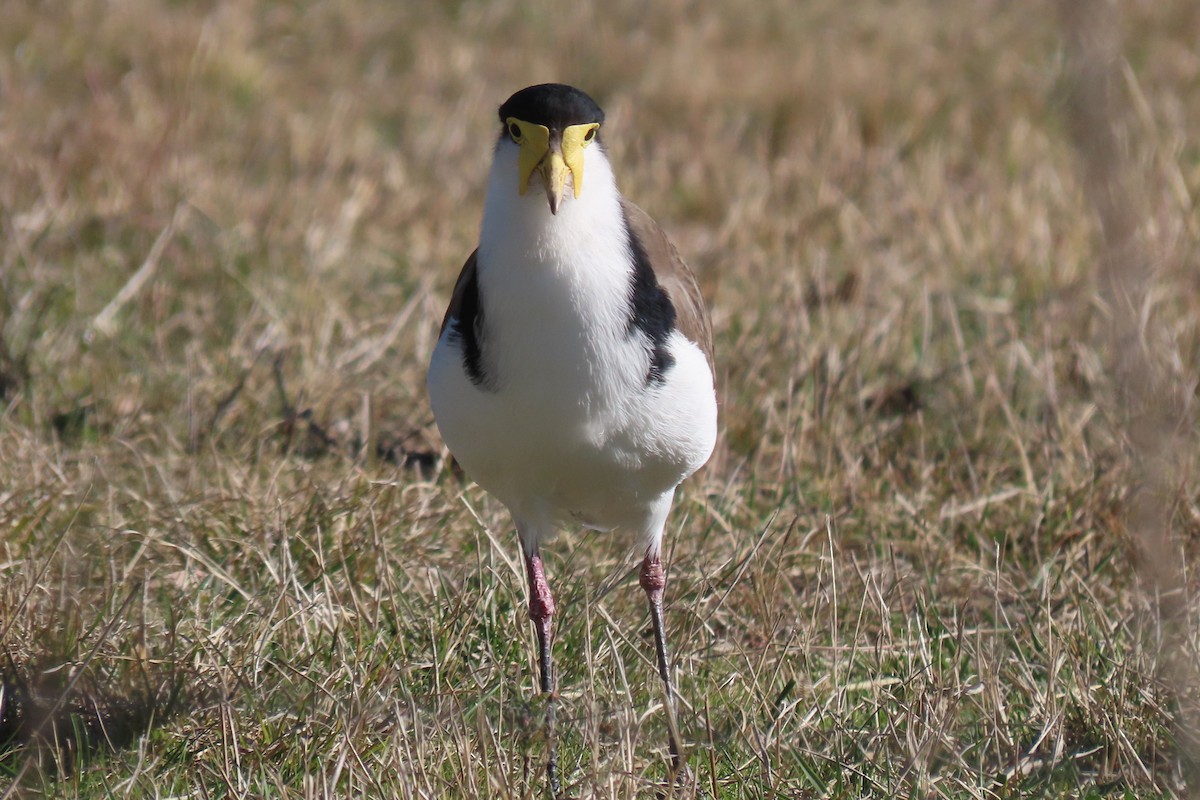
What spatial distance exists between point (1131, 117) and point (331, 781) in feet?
17.7

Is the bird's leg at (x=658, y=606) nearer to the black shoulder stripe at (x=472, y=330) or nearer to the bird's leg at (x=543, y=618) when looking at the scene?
the bird's leg at (x=543, y=618)

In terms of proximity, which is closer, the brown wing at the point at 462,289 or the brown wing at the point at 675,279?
the brown wing at the point at 462,289

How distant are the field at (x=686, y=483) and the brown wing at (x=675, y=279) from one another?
56cm

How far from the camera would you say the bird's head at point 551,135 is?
2764mm

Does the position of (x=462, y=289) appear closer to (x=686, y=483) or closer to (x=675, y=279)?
(x=675, y=279)

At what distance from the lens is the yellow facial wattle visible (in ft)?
9.02

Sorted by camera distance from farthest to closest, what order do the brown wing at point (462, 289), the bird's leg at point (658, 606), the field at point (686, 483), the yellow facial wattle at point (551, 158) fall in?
1. the bird's leg at point (658, 606)
2. the brown wing at point (462, 289)
3. the field at point (686, 483)
4. the yellow facial wattle at point (551, 158)

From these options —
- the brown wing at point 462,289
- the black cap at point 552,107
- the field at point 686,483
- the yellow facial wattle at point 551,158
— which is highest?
the black cap at point 552,107

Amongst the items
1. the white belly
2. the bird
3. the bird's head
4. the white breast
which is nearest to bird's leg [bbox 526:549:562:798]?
the bird

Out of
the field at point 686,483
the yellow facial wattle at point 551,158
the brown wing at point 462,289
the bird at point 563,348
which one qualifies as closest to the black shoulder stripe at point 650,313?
the bird at point 563,348

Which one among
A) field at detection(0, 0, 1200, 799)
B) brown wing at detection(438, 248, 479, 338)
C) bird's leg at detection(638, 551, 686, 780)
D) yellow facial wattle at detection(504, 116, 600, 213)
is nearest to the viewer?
yellow facial wattle at detection(504, 116, 600, 213)

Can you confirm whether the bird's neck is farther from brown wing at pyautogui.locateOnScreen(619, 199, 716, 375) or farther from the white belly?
brown wing at pyautogui.locateOnScreen(619, 199, 716, 375)

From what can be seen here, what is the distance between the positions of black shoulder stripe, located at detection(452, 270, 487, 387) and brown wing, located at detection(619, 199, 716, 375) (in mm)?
371

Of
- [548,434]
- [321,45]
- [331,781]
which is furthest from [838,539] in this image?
[321,45]
